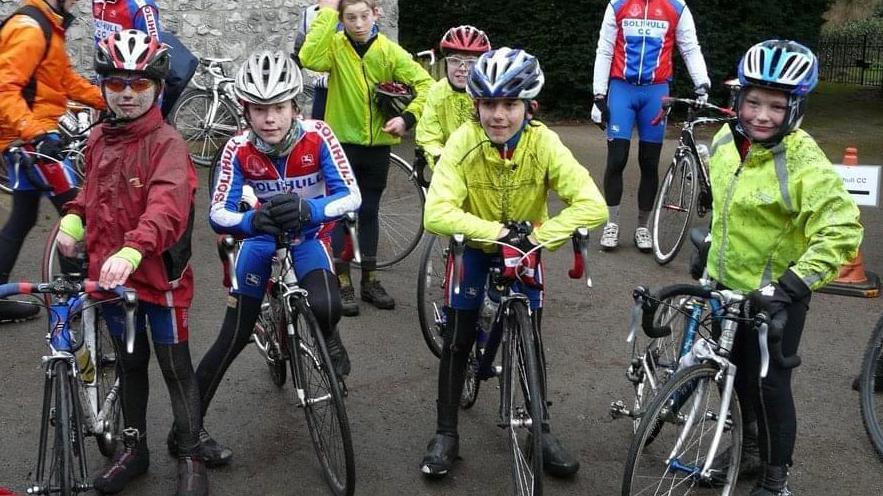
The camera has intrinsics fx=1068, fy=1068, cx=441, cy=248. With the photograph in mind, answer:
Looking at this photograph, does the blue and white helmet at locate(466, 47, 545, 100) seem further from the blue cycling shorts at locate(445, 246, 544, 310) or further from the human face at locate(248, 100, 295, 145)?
the human face at locate(248, 100, 295, 145)

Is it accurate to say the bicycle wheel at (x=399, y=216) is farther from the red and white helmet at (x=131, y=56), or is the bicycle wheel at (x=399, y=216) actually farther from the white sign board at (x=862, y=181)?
the red and white helmet at (x=131, y=56)

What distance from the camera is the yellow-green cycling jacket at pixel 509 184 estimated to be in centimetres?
450

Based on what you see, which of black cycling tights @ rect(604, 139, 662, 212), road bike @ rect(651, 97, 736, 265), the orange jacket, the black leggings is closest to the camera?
the orange jacket

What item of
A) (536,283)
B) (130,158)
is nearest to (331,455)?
(536,283)

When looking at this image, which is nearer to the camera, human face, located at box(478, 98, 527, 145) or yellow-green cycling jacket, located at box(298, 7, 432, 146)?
human face, located at box(478, 98, 527, 145)

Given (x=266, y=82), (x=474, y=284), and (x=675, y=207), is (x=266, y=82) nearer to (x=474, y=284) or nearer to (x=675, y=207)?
(x=474, y=284)

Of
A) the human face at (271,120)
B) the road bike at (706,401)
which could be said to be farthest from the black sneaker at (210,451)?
the road bike at (706,401)

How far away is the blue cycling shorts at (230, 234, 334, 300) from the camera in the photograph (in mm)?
4965

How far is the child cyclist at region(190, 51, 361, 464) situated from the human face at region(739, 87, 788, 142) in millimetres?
1791

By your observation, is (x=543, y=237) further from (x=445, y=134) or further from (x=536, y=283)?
(x=445, y=134)

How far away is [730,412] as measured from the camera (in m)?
4.41

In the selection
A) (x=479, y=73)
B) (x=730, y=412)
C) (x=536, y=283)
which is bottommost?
(x=730, y=412)

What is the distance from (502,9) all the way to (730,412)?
1301 centimetres

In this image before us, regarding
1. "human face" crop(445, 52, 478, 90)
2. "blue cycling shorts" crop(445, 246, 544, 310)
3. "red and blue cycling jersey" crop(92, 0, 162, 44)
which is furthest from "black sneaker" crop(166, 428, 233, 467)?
"red and blue cycling jersey" crop(92, 0, 162, 44)
